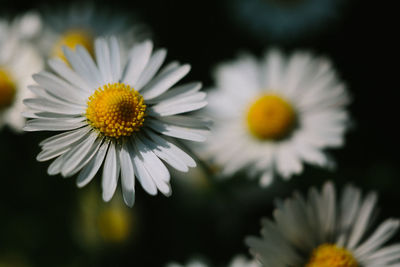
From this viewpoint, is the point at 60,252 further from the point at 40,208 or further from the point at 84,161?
the point at 84,161

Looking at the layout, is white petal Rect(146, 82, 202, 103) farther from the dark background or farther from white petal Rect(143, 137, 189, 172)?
the dark background

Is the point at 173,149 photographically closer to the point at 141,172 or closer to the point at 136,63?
the point at 141,172

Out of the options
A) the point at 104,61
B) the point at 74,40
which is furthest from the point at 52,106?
the point at 74,40

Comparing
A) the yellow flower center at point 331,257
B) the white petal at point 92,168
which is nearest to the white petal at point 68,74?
the white petal at point 92,168

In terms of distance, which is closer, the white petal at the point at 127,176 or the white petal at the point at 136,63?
the white petal at the point at 127,176

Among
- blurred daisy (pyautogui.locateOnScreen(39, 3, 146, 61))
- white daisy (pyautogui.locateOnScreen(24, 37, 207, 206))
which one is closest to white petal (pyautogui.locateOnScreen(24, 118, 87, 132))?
white daisy (pyautogui.locateOnScreen(24, 37, 207, 206))

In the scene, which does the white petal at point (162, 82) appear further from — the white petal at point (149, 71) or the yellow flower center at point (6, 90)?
the yellow flower center at point (6, 90)
